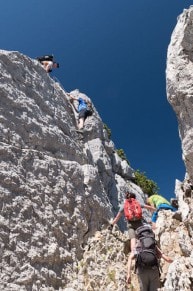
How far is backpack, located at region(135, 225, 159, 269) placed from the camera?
1114cm

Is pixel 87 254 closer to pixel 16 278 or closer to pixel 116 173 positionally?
pixel 16 278

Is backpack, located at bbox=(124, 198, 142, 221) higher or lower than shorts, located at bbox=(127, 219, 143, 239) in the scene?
higher

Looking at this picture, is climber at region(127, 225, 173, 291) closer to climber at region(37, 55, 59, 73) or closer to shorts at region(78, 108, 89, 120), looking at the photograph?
shorts at region(78, 108, 89, 120)

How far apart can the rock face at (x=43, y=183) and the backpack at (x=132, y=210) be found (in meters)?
2.24

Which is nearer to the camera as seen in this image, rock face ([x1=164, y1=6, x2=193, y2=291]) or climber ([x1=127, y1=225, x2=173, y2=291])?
rock face ([x1=164, y1=6, x2=193, y2=291])

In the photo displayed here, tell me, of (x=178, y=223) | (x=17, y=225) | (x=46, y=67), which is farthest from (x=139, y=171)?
(x=17, y=225)

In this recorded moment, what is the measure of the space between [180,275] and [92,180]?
8.10 m

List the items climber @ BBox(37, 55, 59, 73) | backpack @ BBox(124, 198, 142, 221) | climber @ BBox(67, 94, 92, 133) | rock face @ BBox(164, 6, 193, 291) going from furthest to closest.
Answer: climber @ BBox(37, 55, 59, 73) → climber @ BBox(67, 94, 92, 133) → backpack @ BBox(124, 198, 142, 221) → rock face @ BBox(164, 6, 193, 291)

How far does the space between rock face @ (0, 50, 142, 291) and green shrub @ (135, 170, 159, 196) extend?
5821 mm

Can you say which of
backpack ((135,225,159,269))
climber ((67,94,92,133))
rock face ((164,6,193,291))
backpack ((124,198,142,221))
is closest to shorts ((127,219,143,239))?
backpack ((124,198,142,221))

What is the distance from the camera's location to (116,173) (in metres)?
23.7

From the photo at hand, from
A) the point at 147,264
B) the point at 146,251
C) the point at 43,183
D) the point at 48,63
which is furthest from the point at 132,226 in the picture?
the point at 48,63

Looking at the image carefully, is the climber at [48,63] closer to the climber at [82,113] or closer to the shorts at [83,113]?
the climber at [82,113]

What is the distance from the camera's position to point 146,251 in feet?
37.2
